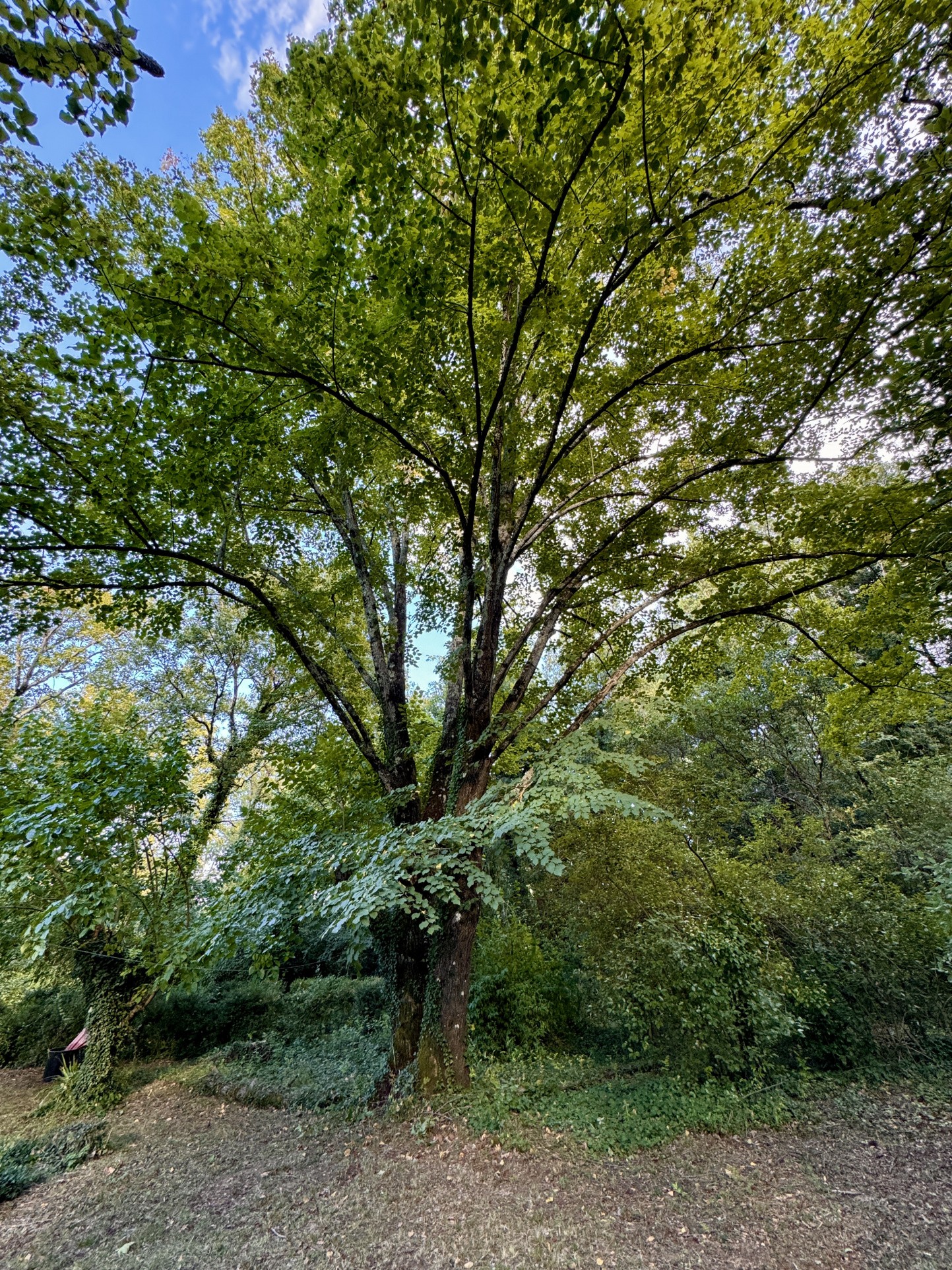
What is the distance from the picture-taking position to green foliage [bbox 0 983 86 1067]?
27.3 feet

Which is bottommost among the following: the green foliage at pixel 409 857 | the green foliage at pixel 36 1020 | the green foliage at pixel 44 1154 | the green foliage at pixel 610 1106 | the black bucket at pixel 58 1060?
the green foliage at pixel 610 1106

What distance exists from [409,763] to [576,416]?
4494 millimetres

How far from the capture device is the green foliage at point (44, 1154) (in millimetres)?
4348

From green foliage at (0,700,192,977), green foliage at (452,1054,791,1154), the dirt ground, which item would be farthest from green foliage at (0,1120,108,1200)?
green foliage at (452,1054,791,1154)

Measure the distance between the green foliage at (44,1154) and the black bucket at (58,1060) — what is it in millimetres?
2500

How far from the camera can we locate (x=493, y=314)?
452cm

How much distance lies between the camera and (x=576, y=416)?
529 centimetres

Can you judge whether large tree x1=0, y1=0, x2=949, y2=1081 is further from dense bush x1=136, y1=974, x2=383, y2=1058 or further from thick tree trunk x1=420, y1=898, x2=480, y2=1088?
dense bush x1=136, y1=974, x2=383, y2=1058

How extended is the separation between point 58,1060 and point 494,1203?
27.0ft

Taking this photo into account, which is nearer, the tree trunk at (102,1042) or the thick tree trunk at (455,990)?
the thick tree trunk at (455,990)

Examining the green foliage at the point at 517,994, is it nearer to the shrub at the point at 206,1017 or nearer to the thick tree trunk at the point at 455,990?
the thick tree trunk at the point at 455,990

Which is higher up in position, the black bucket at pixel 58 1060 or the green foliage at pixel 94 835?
the green foliage at pixel 94 835

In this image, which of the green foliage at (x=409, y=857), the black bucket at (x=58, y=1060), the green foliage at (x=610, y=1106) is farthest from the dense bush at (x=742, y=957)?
the black bucket at (x=58, y=1060)

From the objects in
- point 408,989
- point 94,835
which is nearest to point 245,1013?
point 408,989
